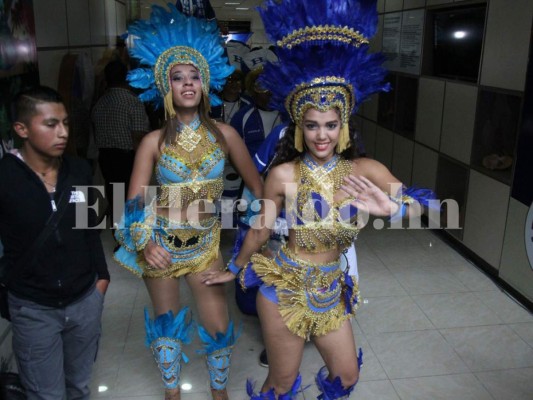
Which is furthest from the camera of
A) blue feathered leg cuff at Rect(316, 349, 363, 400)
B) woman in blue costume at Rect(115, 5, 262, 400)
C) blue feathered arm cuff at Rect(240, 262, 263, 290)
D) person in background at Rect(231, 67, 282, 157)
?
person in background at Rect(231, 67, 282, 157)

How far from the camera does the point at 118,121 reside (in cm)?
427

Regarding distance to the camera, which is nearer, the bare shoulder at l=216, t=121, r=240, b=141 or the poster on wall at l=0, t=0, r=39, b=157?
the bare shoulder at l=216, t=121, r=240, b=141

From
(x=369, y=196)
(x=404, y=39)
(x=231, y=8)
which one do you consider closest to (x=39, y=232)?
(x=369, y=196)

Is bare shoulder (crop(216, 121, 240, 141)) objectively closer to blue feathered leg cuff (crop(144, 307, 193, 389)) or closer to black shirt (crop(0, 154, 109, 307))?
black shirt (crop(0, 154, 109, 307))

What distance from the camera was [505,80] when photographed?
3.82 m

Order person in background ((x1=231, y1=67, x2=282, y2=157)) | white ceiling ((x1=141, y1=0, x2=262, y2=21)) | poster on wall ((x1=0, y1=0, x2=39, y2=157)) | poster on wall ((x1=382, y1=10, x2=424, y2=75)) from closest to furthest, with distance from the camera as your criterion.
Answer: poster on wall ((x1=0, y1=0, x2=39, y2=157))
person in background ((x1=231, y1=67, x2=282, y2=157))
poster on wall ((x1=382, y1=10, x2=424, y2=75))
white ceiling ((x1=141, y1=0, x2=262, y2=21))

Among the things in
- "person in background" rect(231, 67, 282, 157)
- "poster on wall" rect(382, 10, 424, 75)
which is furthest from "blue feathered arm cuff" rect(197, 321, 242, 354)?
"poster on wall" rect(382, 10, 424, 75)

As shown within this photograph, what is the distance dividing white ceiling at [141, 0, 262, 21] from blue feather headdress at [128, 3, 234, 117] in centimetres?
1385

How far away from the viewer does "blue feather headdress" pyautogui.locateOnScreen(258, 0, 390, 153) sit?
1833mm

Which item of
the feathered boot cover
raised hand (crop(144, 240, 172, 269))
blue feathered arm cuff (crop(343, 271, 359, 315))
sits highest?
raised hand (crop(144, 240, 172, 269))

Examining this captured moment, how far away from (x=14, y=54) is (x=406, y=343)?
2715mm

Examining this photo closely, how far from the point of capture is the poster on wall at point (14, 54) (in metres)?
2.49

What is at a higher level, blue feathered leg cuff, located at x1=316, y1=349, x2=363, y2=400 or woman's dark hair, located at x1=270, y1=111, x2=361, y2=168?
woman's dark hair, located at x1=270, y1=111, x2=361, y2=168

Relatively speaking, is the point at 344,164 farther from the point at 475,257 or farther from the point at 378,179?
the point at 475,257
